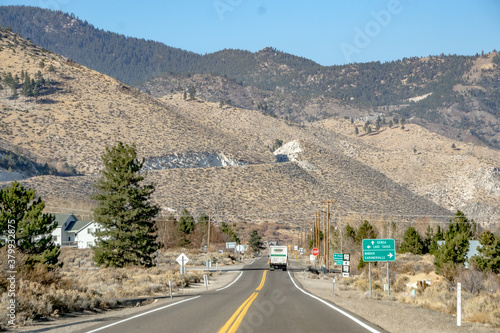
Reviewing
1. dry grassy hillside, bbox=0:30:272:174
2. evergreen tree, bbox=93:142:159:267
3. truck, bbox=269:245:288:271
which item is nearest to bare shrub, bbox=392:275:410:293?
evergreen tree, bbox=93:142:159:267

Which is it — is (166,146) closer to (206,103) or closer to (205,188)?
(205,188)

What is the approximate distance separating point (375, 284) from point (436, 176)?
134182 mm

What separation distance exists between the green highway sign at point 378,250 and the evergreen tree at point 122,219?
69.4ft

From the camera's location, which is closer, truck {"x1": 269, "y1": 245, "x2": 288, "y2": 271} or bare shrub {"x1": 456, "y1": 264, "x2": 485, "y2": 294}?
bare shrub {"x1": 456, "y1": 264, "x2": 485, "y2": 294}

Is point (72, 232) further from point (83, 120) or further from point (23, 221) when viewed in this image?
point (23, 221)

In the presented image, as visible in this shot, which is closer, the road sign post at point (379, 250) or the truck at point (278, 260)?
the road sign post at point (379, 250)

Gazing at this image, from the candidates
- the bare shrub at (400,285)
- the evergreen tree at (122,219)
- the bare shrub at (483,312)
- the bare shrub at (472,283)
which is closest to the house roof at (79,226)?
the evergreen tree at (122,219)

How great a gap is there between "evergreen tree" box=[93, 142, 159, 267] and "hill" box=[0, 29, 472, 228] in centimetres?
4787

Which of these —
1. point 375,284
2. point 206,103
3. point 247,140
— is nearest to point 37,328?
point 375,284

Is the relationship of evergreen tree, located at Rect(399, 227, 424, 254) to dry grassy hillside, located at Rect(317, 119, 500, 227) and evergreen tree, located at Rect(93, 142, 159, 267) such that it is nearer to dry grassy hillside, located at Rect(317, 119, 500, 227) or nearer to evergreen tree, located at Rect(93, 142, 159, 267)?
evergreen tree, located at Rect(93, 142, 159, 267)

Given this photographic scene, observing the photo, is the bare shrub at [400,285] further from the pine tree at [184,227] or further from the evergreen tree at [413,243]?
the pine tree at [184,227]

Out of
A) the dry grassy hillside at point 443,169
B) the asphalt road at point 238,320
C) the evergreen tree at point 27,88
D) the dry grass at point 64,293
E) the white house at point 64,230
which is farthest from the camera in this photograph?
the dry grassy hillside at point 443,169

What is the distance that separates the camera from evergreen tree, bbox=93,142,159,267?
4150 centimetres

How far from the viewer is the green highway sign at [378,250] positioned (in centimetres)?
2577
